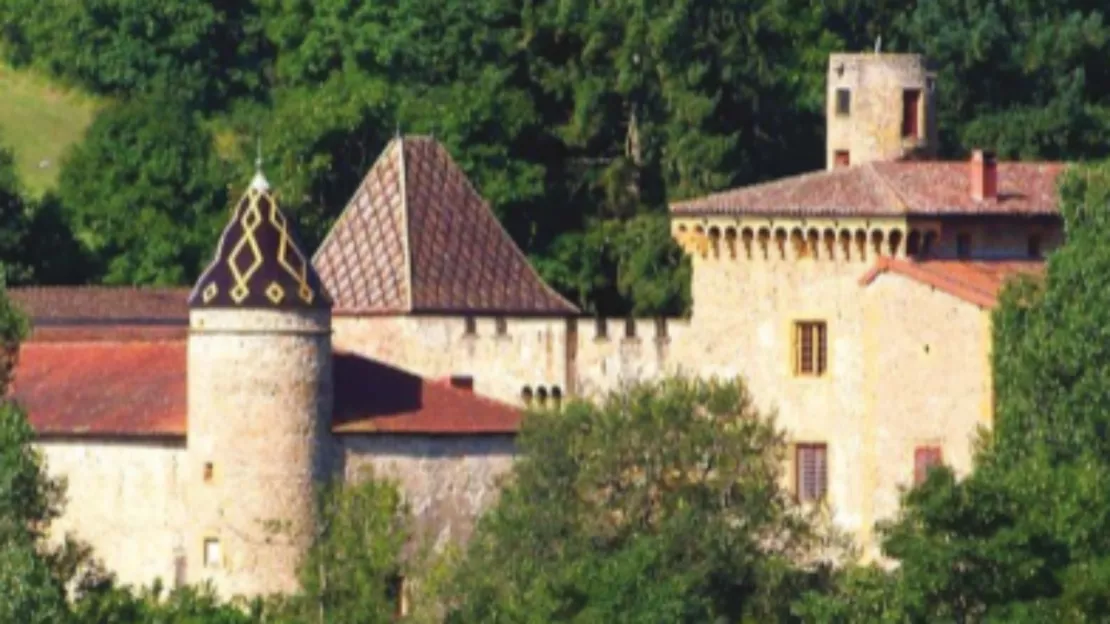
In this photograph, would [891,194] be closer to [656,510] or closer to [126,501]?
[656,510]

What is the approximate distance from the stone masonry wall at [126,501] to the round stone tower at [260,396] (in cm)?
96

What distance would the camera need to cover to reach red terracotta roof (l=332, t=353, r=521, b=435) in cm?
8856

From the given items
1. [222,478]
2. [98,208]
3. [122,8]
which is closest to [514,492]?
[222,478]

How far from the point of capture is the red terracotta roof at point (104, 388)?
89750mm

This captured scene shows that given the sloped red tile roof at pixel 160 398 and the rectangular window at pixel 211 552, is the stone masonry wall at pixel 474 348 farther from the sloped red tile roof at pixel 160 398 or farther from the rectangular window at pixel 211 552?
the rectangular window at pixel 211 552

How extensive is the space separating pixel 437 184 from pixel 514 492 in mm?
8536

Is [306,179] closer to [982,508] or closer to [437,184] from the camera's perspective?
[437,184]

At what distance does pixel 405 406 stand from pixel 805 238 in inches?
224

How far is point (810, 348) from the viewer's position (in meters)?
88.5

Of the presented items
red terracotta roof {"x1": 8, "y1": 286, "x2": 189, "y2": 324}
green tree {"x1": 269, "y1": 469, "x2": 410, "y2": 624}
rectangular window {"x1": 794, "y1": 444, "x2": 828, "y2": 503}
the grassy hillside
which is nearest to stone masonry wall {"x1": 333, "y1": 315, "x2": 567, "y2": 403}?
green tree {"x1": 269, "y1": 469, "x2": 410, "y2": 624}

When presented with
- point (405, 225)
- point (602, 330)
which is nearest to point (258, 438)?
point (602, 330)

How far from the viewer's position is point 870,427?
8725cm

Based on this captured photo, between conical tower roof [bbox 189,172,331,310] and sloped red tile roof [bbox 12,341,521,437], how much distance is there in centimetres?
188

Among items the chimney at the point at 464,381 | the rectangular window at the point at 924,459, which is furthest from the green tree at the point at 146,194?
the rectangular window at the point at 924,459
